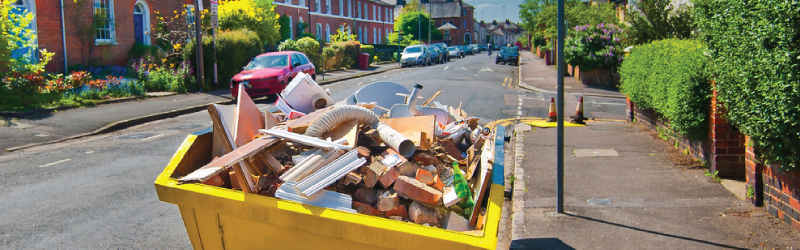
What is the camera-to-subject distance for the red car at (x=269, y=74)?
1767cm

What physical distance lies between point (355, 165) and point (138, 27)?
27.2 meters

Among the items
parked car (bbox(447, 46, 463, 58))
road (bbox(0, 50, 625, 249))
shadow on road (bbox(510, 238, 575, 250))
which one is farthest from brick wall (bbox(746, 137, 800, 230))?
parked car (bbox(447, 46, 463, 58))

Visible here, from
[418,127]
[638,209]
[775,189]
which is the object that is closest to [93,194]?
[418,127]

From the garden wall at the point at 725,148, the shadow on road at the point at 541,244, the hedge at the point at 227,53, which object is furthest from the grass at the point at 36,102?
the garden wall at the point at 725,148

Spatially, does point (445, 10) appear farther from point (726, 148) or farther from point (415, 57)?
point (726, 148)

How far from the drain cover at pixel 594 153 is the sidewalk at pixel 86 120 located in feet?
33.1

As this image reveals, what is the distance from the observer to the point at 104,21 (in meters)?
24.6

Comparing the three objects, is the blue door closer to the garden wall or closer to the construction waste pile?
the construction waste pile

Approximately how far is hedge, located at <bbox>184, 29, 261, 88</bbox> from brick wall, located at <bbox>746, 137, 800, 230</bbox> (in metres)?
18.6

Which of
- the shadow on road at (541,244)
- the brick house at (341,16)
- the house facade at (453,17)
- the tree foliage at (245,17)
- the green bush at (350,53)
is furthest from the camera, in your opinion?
the house facade at (453,17)

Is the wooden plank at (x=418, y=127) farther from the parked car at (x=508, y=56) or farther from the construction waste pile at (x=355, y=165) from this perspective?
the parked car at (x=508, y=56)

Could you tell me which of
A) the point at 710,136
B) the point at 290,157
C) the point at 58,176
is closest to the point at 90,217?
the point at 58,176

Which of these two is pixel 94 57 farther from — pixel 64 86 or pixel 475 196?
pixel 475 196

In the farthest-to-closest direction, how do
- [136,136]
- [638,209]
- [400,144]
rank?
[136,136] → [638,209] → [400,144]
